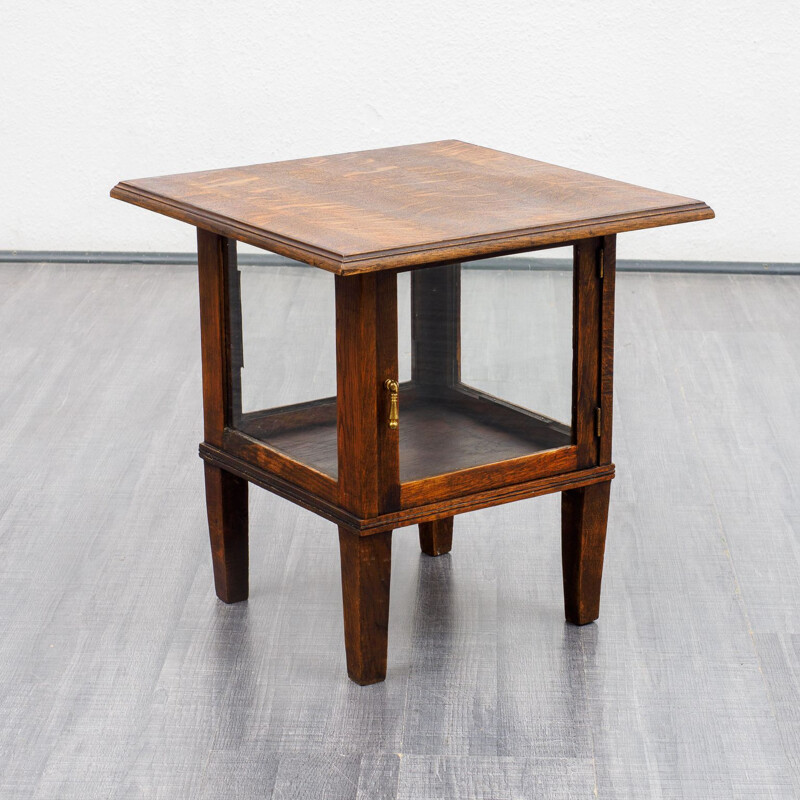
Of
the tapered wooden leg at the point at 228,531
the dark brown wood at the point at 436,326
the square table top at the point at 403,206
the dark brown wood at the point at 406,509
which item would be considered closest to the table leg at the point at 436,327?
the dark brown wood at the point at 436,326

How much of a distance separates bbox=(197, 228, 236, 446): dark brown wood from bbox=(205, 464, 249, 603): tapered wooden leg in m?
0.10

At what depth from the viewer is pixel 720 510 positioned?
2.63 m

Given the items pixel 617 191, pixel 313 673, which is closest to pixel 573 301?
pixel 617 191

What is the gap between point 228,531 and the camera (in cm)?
225

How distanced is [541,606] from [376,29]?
2.38 meters

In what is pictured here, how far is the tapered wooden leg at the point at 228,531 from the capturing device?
2.21 meters

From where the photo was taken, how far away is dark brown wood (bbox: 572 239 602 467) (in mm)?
1964

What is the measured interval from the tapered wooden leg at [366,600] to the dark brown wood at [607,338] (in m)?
0.35

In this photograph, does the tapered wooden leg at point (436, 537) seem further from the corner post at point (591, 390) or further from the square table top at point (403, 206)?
the square table top at point (403, 206)

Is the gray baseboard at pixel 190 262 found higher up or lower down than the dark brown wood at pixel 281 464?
lower down

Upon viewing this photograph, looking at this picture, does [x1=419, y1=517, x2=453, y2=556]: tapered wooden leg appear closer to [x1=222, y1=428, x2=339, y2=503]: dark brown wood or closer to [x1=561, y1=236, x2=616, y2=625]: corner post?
[x1=561, y1=236, x2=616, y2=625]: corner post

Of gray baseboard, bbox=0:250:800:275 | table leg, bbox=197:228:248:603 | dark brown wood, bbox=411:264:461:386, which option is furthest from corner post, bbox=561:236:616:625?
gray baseboard, bbox=0:250:800:275

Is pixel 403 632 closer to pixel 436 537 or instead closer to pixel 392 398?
pixel 436 537

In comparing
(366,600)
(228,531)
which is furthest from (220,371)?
(366,600)
